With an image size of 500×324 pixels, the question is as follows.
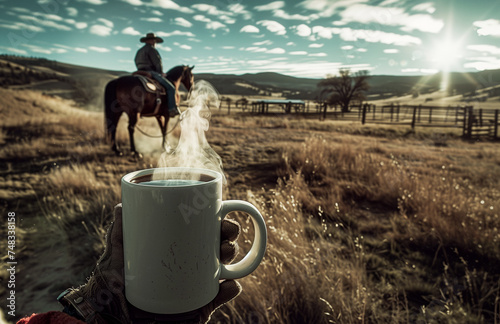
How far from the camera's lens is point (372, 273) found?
274 cm

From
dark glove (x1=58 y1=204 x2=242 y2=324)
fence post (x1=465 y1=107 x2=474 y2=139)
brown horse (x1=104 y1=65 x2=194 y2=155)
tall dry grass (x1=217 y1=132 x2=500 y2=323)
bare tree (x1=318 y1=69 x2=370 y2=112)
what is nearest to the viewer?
dark glove (x1=58 y1=204 x2=242 y2=324)

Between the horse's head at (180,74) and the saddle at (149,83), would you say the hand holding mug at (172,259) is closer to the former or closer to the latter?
the saddle at (149,83)

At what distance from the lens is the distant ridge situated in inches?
1862

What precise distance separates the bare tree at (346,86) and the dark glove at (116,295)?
46635 mm

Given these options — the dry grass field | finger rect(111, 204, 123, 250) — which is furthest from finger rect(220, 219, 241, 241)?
the dry grass field

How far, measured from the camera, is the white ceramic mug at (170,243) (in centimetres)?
83

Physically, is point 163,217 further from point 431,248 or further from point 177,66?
point 177,66

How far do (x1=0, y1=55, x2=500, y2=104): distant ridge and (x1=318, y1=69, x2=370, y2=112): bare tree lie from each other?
201 cm

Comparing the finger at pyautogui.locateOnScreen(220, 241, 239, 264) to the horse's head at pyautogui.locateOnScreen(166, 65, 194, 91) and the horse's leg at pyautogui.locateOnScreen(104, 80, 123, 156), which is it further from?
the horse's head at pyautogui.locateOnScreen(166, 65, 194, 91)

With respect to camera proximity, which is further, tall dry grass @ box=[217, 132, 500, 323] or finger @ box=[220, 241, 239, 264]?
tall dry grass @ box=[217, 132, 500, 323]

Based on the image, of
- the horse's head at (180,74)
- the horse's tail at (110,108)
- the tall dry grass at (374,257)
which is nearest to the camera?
the tall dry grass at (374,257)

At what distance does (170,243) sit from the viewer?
83 centimetres

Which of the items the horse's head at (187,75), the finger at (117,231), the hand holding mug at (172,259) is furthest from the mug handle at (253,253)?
the horse's head at (187,75)

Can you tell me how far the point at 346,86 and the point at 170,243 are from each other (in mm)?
50200
